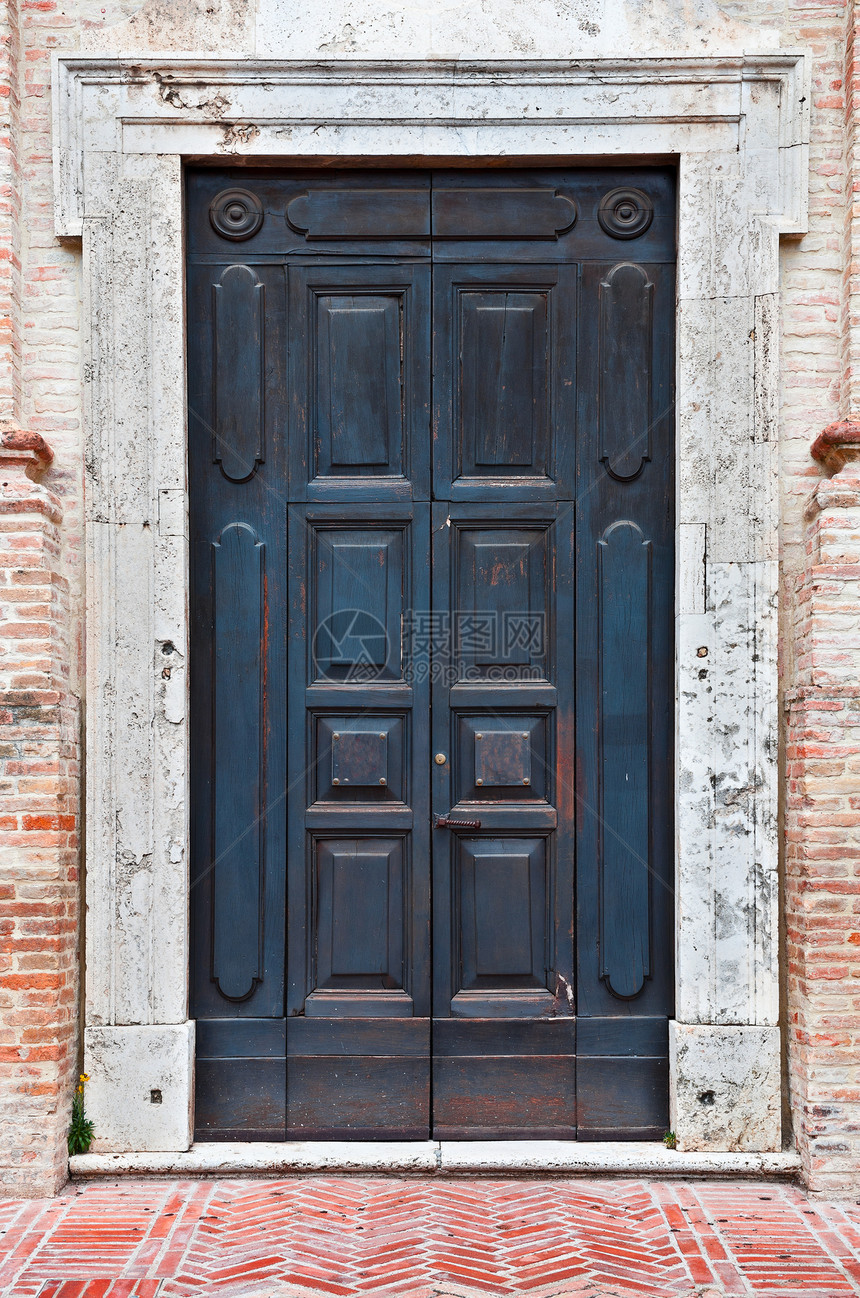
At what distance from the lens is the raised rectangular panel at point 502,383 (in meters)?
4.55

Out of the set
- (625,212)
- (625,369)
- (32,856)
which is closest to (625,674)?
(625,369)

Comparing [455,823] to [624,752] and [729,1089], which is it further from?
[729,1089]

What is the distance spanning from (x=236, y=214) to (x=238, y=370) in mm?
651

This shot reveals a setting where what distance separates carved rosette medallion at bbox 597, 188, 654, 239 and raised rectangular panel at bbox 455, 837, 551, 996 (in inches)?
101

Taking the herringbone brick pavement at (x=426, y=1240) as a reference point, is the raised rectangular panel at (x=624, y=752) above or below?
above


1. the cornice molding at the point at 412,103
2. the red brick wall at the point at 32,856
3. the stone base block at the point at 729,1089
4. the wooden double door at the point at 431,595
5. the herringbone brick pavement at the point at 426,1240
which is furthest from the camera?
the wooden double door at the point at 431,595

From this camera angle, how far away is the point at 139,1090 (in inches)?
168

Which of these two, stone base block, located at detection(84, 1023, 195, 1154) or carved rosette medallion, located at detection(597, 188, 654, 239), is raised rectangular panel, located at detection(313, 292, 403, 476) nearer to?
carved rosette medallion, located at detection(597, 188, 654, 239)

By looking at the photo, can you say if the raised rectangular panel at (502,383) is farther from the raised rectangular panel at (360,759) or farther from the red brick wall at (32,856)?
the red brick wall at (32,856)

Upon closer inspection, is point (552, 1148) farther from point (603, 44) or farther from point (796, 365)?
point (603, 44)

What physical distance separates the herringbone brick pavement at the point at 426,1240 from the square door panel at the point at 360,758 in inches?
58.8

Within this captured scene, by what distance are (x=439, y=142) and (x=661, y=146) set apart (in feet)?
2.96

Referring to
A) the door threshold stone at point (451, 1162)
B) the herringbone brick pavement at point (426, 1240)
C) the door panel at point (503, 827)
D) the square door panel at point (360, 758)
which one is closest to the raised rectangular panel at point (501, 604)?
the door panel at point (503, 827)

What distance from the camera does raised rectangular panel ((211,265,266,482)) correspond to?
179 inches
